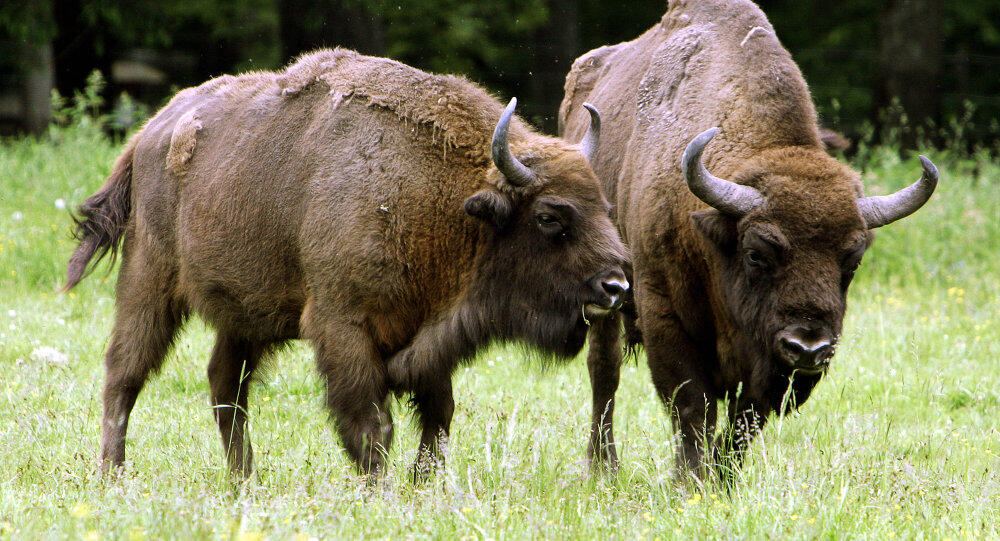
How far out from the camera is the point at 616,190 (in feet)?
19.0

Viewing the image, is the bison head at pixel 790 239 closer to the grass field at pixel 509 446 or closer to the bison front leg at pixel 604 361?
the grass field at pixel 509 446

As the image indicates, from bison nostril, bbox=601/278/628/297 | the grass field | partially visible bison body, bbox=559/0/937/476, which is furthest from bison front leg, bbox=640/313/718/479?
bison nostril, bbox=601/278/628/297

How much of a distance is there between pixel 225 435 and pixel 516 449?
1.65 m

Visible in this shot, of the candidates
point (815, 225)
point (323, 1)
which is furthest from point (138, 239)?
point (323, 1)

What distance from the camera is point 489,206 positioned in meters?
4.55

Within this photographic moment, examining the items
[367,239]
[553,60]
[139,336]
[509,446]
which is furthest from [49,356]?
[553,60]

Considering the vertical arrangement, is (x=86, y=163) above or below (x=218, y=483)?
below

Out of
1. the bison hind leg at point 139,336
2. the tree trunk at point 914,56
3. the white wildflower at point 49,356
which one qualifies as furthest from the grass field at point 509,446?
the tree trunk at point 914,56

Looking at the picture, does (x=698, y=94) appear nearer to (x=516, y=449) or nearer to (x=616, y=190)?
(x=616, y=190)

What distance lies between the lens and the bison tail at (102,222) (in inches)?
220

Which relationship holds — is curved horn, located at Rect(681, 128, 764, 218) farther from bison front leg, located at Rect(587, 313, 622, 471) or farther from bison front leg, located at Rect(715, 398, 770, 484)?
bison front leg, located at Rect(587, 313, 622, 471)

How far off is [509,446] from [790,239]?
5.23 ft

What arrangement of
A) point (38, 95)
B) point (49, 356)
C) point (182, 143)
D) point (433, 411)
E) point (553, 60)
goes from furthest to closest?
1. point (553, 60)
2. point (38, 95)
3. point (49, 356)
4. point (182, 143)
5. point (433, 411)

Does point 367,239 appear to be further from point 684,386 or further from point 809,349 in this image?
point 809,349
